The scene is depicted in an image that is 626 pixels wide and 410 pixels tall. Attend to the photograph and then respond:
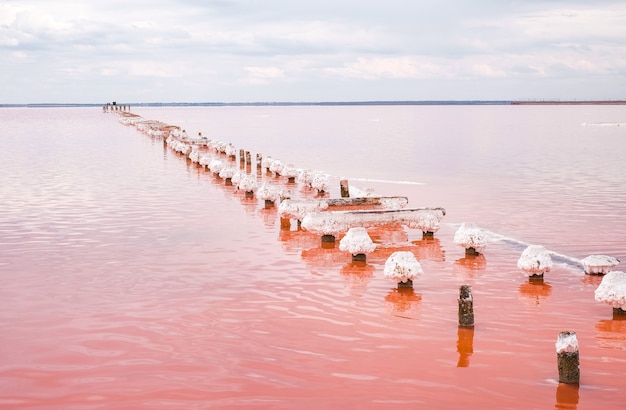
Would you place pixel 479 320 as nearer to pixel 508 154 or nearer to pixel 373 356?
pixel 373 356

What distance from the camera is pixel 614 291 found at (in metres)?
11.5

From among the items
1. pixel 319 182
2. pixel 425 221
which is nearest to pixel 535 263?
pixel 425 221

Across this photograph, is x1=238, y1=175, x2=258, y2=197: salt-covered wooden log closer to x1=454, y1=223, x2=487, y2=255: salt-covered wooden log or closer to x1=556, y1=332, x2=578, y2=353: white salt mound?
x1=454, y1=223, x2=487, y2=255: salt-covered wooden log

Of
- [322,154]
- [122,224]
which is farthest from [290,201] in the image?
[322,154]

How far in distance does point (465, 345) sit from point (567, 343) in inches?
75.3

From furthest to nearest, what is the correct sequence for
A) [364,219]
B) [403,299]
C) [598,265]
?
[364,219] → [598,265] → [403,299]

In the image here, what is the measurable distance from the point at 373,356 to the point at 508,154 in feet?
134

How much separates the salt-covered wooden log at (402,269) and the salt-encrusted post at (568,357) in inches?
170

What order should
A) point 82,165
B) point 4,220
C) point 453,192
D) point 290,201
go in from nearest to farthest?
point 290,201, point 4,220, point 453,192, point 82,165

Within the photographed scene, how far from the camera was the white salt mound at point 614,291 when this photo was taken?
11453 mm

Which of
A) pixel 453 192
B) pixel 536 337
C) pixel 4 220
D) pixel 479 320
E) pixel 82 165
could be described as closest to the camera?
pixel 536 337

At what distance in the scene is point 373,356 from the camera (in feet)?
32.9

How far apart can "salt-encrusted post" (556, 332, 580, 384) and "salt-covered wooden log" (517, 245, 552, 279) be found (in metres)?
4.87

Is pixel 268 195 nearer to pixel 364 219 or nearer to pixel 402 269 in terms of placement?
pixel 364 219
